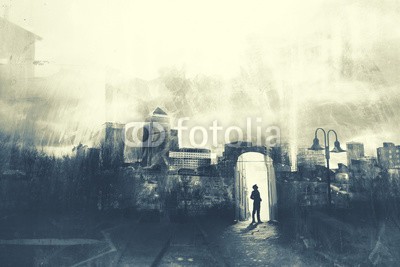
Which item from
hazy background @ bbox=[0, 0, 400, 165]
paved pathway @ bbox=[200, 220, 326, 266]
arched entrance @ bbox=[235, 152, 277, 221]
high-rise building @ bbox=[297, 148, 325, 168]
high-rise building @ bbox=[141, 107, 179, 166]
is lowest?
paved pathway @ bbox=[200, 220, 326, 266]

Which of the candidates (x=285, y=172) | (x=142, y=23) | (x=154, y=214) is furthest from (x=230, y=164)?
(x=142, y=23)

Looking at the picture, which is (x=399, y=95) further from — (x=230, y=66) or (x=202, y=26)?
(x=202, y=26)

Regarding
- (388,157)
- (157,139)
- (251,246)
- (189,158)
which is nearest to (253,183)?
(251,246)

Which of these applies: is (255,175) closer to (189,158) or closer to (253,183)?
(253,183)

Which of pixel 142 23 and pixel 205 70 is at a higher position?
pixel 142 23

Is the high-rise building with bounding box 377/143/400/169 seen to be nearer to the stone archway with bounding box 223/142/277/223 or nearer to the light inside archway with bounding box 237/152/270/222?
the stone archway with bounding box 223/142/277/223

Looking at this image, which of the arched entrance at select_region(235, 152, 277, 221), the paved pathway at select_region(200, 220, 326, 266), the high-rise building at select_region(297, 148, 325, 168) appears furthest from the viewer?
the high-rise building at select_region(297, 148, 325, 168)

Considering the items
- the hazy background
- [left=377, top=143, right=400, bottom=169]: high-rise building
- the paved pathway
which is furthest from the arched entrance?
[left=377, top=143, right=400, bottom=169]: high-rise building

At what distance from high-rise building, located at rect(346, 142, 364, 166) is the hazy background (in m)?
0.11

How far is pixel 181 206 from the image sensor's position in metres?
4.94

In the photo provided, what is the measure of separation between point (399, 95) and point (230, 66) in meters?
2.70

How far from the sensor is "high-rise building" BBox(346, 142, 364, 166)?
16.8ft

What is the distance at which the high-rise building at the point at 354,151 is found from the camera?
16.8 feet

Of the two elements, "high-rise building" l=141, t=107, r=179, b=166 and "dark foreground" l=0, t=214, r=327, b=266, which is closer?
"dark foreground" l=0, t=214, r=327, b=266
